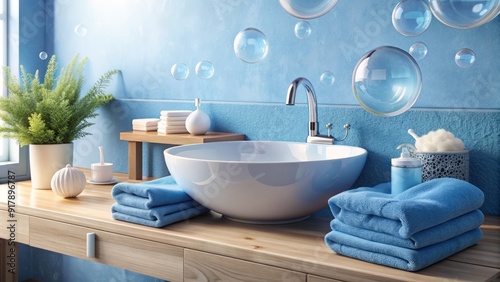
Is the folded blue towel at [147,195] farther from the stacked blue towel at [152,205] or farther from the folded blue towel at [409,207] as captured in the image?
the folded blue towel at [409,207]

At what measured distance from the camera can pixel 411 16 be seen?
1.30 m

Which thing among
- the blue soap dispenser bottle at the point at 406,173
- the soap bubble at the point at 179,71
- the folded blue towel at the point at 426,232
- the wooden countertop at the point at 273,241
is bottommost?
the wooden countertop at the point at 273,241

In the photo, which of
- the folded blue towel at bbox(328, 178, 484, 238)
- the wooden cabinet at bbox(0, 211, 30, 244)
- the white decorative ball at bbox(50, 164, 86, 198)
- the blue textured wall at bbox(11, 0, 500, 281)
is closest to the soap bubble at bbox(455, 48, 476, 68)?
the blue textured wall at bbox(11, 0, 500, 281)

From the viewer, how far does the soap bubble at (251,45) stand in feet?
5.22

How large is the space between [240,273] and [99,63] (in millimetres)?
1405

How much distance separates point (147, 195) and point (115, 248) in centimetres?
19

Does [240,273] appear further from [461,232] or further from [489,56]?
[489,56]

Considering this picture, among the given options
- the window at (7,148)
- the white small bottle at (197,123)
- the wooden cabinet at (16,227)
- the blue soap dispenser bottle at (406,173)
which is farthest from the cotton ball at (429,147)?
the window at (7,148)

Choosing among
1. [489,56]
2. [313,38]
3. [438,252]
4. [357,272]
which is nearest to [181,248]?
[357,272]

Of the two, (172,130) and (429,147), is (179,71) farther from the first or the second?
(429,147)

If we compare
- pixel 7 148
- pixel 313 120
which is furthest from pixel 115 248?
pixel 7 148

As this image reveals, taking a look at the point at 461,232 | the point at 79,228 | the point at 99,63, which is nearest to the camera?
the point at 461,232

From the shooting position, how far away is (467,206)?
4.11ft

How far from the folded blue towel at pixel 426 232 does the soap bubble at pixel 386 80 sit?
0.85 feet
